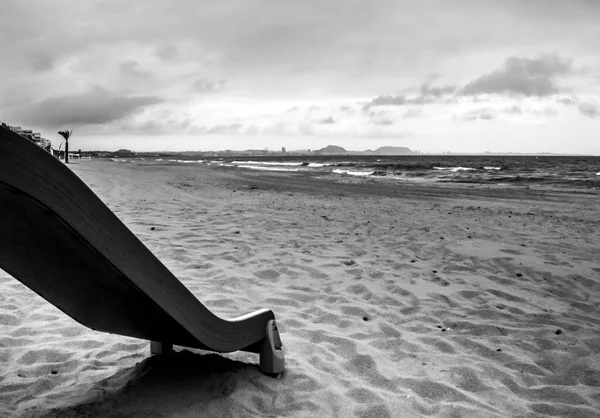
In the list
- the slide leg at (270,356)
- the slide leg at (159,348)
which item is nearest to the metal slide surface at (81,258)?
the slide leg at (270,356)

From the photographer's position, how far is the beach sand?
2654mm

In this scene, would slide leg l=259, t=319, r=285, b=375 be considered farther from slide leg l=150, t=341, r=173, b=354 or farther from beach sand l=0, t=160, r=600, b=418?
slide leg l=150, t=341, r=173, b=354

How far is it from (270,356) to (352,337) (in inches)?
36.3

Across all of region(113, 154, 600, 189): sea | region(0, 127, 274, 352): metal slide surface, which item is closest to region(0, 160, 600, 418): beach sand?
region(0, 127, 274, 352): metal slide surface

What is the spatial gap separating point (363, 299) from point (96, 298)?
9.70ft

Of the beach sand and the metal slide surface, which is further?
the beach sand

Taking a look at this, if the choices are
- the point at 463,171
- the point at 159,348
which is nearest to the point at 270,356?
the point at 159,348

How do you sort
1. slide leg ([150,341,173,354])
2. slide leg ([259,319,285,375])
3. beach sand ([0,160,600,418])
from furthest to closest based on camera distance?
slide leg ([150,341,173,354]) → slide leg ([259,319,285,375]) → beach sand ([0,160,600,418])

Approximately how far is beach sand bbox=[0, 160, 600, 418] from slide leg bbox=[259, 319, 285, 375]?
74mm

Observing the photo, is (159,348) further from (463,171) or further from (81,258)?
(463,171)

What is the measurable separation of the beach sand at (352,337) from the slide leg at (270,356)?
0.07 m

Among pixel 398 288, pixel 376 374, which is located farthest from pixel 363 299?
pixel 376 374

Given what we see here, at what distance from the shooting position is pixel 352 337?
3596 millimetres

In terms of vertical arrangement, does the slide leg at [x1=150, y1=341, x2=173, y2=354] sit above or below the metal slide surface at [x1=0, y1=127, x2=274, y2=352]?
below
